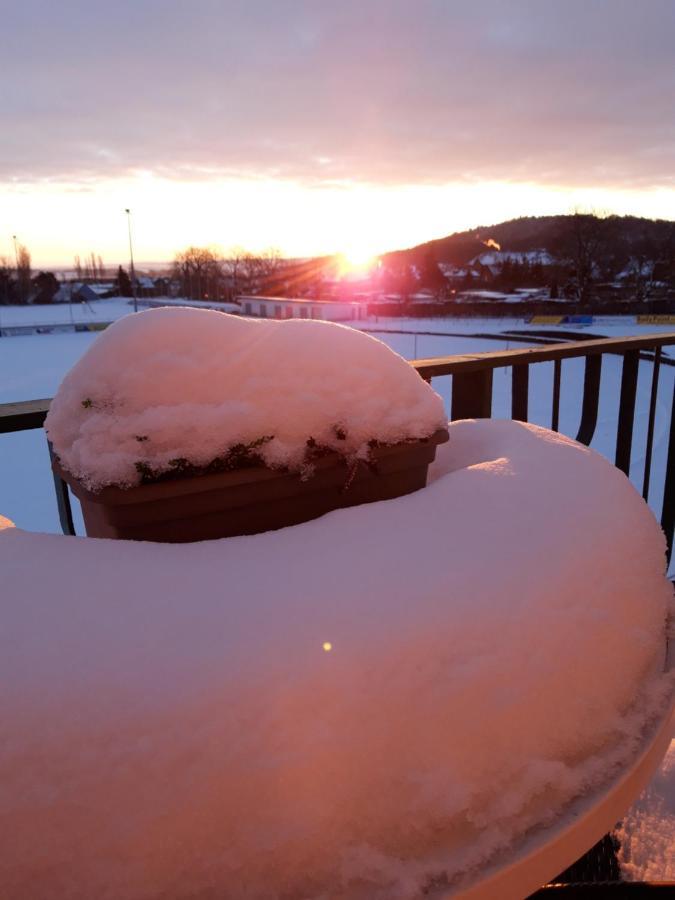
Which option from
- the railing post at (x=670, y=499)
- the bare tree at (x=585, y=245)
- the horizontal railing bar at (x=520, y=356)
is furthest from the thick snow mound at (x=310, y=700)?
the bare tree at (x=585, y=245)

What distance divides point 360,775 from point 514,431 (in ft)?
2.65

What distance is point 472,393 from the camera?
6.79ft

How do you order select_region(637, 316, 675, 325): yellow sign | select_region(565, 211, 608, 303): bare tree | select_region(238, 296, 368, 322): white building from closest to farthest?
select_region(637, 316, 675, 325): yellow sign → select_region(238, 296, 368, 322): white building → select_region(565, 211, 608, 303): bare tree

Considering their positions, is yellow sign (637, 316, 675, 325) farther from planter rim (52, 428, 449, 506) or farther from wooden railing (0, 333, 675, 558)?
planter rim (52, 428, 449, 506)

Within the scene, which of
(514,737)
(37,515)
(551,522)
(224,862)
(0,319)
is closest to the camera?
(224,862)

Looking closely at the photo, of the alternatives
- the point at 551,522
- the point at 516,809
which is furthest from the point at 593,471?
the point at 516,809

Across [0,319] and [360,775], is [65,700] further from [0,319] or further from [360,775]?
[0,319]

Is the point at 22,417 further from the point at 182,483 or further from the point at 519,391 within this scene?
the point at 519,391

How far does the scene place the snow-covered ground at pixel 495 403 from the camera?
147 cm

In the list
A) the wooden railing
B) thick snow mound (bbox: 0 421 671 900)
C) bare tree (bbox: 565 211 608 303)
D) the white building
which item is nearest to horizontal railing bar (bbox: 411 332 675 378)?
the wooden railing

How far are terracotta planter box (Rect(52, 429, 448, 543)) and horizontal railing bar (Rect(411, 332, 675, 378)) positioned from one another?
0.79 metres

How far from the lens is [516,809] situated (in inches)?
23.2

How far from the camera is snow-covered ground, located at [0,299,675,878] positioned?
147 centimetres

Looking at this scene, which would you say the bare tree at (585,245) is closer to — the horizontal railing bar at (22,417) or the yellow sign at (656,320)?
the yellow sign at (656,320)
